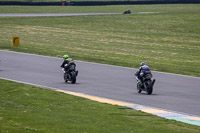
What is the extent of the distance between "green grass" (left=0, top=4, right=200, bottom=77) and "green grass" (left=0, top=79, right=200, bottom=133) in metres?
12.7

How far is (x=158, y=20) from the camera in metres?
57.7

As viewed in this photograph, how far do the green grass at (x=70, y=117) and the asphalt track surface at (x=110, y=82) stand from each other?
2.41 m

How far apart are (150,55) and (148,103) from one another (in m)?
18.6

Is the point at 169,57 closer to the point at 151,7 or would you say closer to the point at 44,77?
the point at 44,77

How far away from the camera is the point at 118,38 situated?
4612 centimetres

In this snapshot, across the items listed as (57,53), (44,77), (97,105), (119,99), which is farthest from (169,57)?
(97,105)

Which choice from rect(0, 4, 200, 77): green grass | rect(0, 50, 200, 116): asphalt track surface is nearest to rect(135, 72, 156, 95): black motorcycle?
rect(0, 50, 200, 116): asphalt track surface

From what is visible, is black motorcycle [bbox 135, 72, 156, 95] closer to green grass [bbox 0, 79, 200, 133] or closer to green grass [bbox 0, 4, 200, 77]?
green grass [bbox 0, 79, 200, 133]

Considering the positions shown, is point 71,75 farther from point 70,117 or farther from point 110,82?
point 70,117

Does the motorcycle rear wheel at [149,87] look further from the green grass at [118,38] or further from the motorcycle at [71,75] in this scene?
the green grass at [118,38]

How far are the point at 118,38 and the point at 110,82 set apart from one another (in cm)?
2319

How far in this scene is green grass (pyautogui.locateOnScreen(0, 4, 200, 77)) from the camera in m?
33.7

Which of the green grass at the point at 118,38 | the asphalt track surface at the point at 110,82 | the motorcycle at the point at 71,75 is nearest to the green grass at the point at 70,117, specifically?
the asphalt track surface at the point at 110,82

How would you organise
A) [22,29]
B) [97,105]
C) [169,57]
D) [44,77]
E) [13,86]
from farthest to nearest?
[22,29], [169,57], [44,77], [13,86], [97,105]
